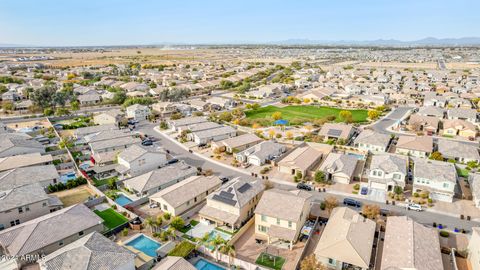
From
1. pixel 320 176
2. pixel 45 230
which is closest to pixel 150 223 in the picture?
pixel 45 230

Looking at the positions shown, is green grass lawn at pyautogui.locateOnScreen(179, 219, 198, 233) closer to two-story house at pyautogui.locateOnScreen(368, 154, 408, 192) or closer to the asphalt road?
the asphalt road

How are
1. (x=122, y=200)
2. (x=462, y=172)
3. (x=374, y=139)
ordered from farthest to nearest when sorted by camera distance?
1. (x=374, y=139)
2. (x=462, y=172)
3. (x=122, y=200)

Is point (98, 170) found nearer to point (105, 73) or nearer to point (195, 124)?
point (195, 124)

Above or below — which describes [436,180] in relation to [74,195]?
above

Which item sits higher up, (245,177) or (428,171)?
(428,171)

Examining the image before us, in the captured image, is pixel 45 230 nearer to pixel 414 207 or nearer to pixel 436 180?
pixel 414 207

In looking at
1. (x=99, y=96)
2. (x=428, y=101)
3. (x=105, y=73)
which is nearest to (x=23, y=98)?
(x=99, y=96)

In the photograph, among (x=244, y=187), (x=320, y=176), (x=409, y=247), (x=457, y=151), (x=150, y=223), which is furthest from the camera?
(x=457, y=151)
